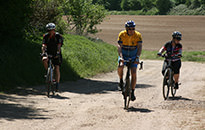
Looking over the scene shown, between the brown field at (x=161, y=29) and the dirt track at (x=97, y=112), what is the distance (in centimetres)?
3517

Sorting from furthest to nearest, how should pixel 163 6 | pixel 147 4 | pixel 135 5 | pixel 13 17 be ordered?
pixel 135 5
pixel 147 4
pixel 163 6
pixel 13 17

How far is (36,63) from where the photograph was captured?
17859 mm

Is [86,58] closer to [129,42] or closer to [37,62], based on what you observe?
[37,62]

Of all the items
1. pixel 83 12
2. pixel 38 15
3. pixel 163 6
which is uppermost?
pixel 163 6

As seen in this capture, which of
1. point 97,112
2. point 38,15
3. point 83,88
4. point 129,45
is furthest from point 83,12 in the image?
point 97,112

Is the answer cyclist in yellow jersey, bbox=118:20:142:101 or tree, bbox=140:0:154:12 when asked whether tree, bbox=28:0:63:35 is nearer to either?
cyclist in yellow jersey, bbox=118:20:142:101

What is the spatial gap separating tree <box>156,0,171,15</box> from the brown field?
6.94m

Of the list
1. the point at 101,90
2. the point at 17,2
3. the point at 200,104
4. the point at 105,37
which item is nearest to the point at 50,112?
the point at 200,104

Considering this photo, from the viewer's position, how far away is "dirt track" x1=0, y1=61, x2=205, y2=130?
822 cm

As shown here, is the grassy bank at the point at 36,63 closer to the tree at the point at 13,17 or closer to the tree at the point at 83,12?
the tree at the point at 13,17

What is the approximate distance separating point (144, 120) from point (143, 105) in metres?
2.37

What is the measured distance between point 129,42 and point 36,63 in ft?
27.0

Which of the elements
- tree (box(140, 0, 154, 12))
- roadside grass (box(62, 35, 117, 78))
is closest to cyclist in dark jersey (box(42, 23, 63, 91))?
roadside grass (box(62, 35, 117, 78))

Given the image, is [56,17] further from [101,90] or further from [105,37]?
[105,37]
